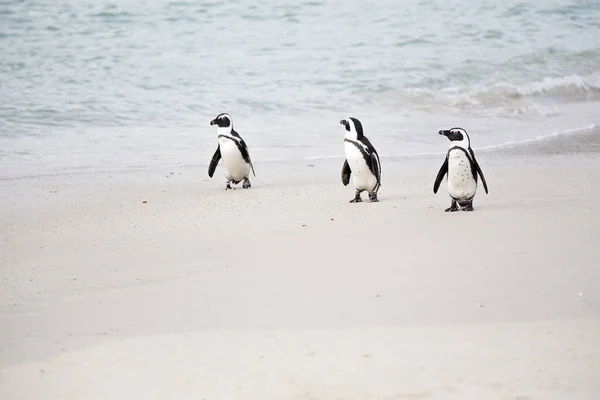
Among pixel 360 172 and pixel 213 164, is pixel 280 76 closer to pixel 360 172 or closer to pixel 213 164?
pixel 213 164

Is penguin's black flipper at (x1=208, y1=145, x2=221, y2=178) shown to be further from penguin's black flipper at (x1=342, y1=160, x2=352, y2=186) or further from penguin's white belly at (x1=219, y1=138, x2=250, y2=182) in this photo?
penguin's black flipper at (x1=342, y1=160, x2=352, y2=186)

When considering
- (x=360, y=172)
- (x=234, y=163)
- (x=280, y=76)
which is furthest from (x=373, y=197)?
(x=280, y=76)

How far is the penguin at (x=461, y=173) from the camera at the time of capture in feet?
18.4

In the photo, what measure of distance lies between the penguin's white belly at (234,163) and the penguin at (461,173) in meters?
1.72

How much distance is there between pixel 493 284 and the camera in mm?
3998

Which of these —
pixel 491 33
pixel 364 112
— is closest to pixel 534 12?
pixel 491 33

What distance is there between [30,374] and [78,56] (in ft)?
35.7

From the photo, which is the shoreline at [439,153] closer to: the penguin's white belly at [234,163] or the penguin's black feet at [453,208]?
the penguin's white belly at [234,163]

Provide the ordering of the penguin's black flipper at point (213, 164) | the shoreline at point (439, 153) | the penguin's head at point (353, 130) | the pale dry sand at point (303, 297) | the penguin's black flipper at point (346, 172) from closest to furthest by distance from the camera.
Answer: the pale dry sand at point (303, 297) < the penguin's head at point (353, 130) < the penguin's black flipper at point (346, 172) < the penguin's black flipper at point (213, 164) < the shoreline at point (439, 153)

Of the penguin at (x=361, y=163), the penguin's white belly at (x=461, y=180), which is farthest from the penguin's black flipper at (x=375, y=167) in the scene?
the penguin's white belly at (x=461, y=180)

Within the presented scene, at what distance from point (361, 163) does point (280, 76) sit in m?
6.69

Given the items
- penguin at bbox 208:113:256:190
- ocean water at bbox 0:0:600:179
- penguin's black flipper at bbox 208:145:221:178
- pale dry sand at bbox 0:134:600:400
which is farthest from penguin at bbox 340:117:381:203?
ocean water at bbox 0:0:600:179

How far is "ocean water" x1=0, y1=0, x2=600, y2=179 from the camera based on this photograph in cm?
925

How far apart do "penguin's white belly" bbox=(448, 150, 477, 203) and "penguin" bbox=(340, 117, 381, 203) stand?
0.59 metres
